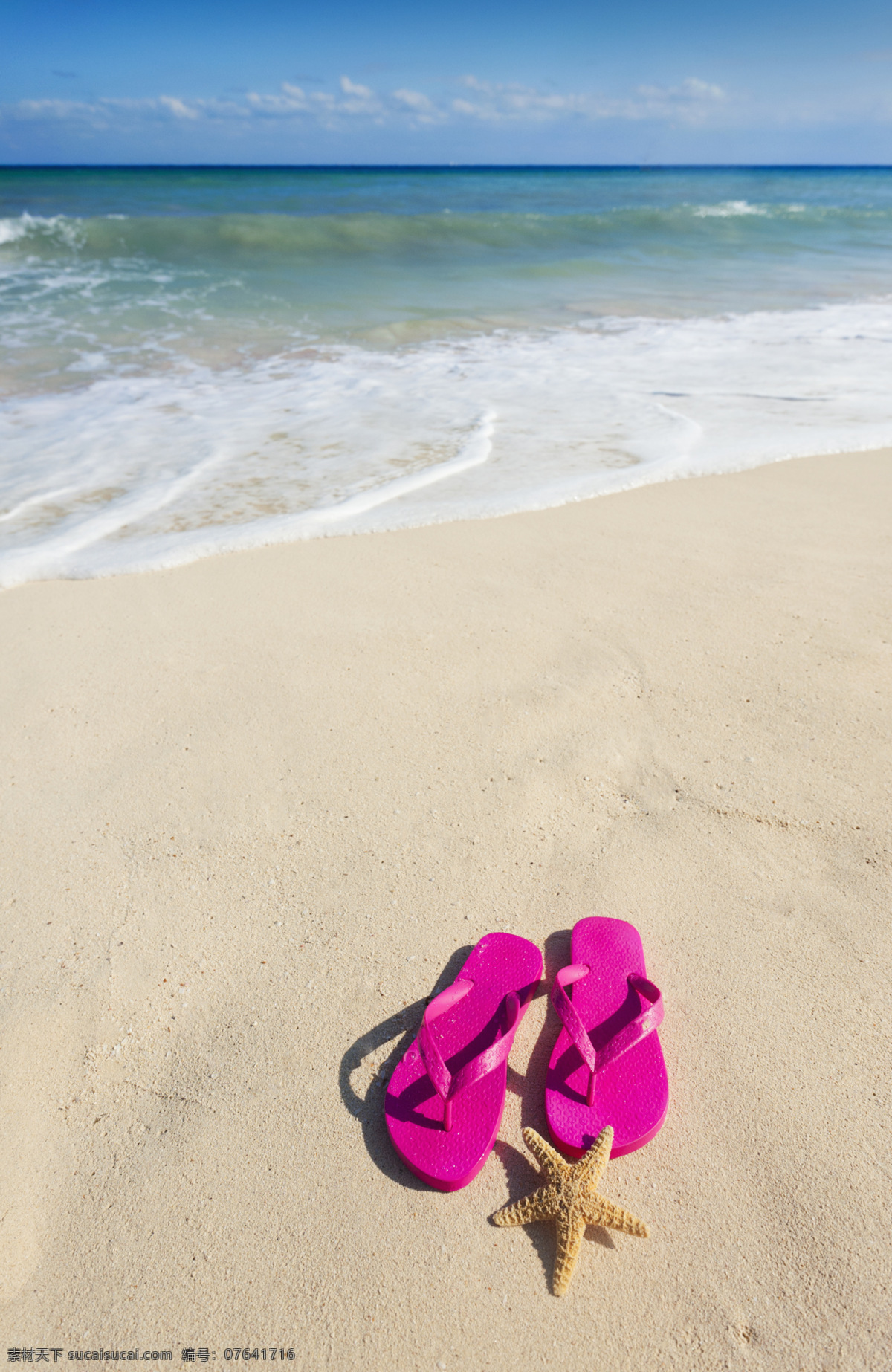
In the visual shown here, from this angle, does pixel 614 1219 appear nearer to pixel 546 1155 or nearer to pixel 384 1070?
pixel 546 1155

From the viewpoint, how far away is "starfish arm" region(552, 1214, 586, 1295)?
125cm

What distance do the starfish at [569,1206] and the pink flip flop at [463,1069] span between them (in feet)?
0.40

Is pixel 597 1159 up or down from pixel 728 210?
down

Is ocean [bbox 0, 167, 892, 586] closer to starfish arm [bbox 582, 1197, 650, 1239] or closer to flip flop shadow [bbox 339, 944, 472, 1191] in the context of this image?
flip flop shadow [bbox 339, 944, 472, 1191]

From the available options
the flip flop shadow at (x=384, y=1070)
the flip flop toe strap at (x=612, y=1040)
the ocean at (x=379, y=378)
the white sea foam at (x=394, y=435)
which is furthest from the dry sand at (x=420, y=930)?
the ocean at (x=379, y=378)

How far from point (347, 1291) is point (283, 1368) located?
136 millimetres

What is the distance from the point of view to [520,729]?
237 cm

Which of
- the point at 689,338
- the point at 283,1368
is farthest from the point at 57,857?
the point at 689,338

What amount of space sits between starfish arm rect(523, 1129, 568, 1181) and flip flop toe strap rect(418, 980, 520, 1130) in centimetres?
14

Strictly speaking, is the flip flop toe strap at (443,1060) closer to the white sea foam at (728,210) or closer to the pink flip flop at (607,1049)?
the pink flip flop at (607,1049)

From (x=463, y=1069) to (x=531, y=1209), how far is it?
0.85 feet

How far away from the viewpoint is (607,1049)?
1550 millimetres

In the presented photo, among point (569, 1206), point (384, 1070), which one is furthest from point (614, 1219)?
point (384, 1070)

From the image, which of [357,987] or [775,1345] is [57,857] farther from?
[775,1345]
